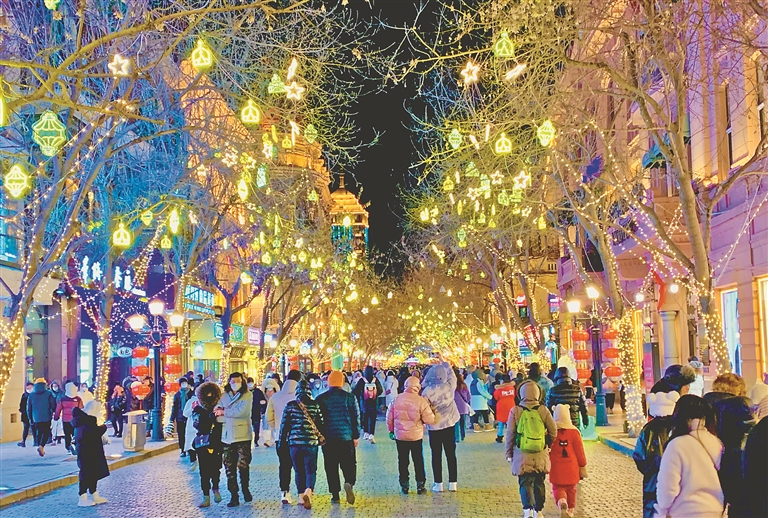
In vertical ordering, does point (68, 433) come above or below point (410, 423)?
below

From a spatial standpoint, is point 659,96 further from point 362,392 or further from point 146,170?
point 146,170

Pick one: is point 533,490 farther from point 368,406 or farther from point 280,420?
point 368,406

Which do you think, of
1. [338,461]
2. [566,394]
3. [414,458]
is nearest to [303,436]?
[338,461]

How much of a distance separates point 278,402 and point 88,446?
3057 millimetres

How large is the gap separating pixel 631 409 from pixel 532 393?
11.8m

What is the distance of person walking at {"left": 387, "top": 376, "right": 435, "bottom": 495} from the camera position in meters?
14.0

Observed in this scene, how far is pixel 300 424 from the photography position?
13.1 meters

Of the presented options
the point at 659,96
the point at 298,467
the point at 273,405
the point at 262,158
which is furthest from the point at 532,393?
the point at 659,96

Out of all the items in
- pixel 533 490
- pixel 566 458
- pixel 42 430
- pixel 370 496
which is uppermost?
pixel 566 458

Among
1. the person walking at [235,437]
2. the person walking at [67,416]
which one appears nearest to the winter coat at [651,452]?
the person walking at [235,437]

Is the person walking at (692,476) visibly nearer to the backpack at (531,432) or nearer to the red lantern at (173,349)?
the backpack at (531,432)

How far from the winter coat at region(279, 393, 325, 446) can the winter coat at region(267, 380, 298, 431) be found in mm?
1757

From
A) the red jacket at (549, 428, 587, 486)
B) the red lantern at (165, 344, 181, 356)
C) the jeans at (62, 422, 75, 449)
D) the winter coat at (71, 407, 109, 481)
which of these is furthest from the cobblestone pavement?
the red lantern at (165, 344, 181, 356)

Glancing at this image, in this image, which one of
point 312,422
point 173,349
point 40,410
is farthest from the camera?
point 173,349
